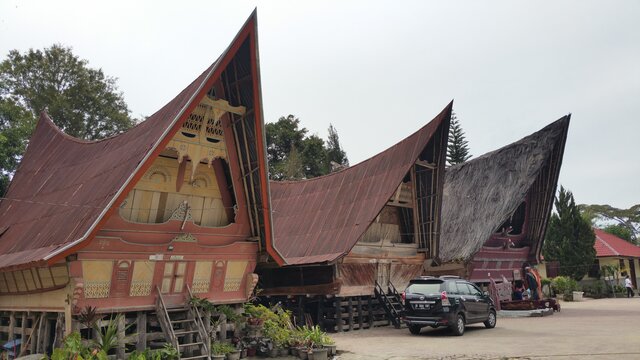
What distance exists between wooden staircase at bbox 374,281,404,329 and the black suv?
120 inches

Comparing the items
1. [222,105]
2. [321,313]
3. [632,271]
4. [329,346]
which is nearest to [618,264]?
[632,271]

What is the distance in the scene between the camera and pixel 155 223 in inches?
501

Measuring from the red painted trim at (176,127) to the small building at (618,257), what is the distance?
126ft

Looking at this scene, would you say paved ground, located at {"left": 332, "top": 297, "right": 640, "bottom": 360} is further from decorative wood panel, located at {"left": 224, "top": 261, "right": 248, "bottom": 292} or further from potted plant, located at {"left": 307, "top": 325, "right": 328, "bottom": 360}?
decorative wood panel, located at {"left": 224, "top": 261, "right": 248, "bottom": 292}

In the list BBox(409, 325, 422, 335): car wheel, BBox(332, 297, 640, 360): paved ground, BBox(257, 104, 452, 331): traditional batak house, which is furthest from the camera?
BBox(257, 104, 452, 331): traditional batak house

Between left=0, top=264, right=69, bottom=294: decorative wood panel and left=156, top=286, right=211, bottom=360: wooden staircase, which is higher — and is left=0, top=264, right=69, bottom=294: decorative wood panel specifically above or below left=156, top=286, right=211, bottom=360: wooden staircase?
above

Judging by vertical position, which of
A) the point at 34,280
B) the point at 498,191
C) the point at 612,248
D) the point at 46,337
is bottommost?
the point at 46,337

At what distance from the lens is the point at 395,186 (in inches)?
784

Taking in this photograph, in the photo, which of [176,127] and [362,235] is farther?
[362,235]

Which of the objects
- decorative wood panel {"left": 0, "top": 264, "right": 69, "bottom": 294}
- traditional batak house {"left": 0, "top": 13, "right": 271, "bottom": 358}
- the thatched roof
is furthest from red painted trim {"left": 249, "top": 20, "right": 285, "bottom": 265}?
the thatched roof

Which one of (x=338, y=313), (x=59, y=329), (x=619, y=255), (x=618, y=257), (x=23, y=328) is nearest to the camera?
(x=59, y=329)

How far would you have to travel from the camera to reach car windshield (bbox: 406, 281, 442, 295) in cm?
1556

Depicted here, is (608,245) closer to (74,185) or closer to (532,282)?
(532,282)

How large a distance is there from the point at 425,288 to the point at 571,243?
92.1ft
